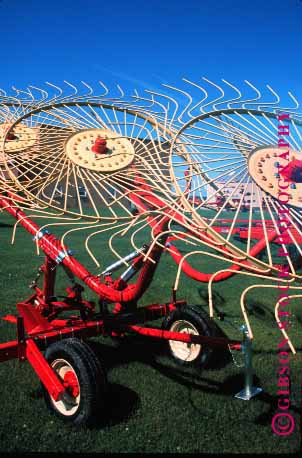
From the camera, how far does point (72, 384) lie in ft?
10.3

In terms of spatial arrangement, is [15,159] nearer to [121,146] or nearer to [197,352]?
[121,146]

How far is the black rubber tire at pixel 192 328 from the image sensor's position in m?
4.02

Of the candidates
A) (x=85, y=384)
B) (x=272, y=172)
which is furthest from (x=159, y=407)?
(x=272, y=172)

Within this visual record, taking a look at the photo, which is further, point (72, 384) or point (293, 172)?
point (72, 384)

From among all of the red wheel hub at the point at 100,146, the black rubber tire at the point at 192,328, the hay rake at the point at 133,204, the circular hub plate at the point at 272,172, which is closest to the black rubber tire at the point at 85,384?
the hay rake at the point at 133,204

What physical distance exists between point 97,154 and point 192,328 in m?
2.05

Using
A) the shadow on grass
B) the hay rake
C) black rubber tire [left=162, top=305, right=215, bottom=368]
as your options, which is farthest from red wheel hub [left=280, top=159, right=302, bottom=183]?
black rubber tire [left=162, top=305, right=215, bottom=368]

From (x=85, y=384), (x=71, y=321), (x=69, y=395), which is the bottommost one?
(x=69, y=395)

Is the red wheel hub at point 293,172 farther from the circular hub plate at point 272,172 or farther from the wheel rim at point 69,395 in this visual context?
the wheel rim at point 69,395

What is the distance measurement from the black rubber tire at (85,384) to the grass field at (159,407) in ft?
0.26

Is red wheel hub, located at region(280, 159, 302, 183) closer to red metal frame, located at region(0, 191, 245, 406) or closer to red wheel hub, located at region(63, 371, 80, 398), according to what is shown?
Answer: red metal frame, located at region(0, 191, 245, 406)

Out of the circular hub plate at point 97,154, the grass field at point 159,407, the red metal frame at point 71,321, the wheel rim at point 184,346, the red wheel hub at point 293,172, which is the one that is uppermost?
the circular hub plate at point 97,154

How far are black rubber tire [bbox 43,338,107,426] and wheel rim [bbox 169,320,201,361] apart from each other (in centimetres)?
133

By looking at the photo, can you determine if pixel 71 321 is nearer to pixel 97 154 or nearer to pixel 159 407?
pixel 159 407
